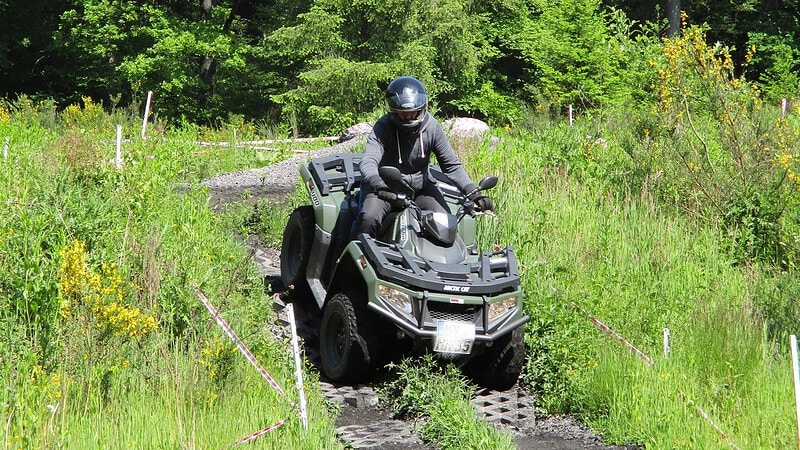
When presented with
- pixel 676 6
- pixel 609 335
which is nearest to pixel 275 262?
pixel 609 335

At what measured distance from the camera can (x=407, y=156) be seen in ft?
30.4

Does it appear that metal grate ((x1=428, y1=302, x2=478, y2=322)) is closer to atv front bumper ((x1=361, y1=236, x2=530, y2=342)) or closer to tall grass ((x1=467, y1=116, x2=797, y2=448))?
atv front bumper ((x1=361, y1=236, x2=530, y2=342))

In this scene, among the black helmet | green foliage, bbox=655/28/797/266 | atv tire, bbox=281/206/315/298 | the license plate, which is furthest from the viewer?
green foliage, bbox=655/28/797/266

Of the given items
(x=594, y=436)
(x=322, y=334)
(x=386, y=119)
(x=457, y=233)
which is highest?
(x=386, y=119)

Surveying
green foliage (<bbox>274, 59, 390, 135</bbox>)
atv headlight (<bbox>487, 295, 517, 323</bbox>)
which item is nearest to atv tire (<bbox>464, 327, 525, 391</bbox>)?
atv headlight (<bbox>487, 295, 517, 323</bbox>)

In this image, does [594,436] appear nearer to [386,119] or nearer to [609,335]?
[609,335]

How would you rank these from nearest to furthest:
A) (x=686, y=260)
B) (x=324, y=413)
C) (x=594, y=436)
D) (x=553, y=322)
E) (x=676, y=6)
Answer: (x=324, y=413)
(x=594, y=436)
(x=553, y=322)
(x=686, y=260)
(x=676, y=6)

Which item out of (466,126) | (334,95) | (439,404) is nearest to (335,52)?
(334,95)

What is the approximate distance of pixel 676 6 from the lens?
107 feet

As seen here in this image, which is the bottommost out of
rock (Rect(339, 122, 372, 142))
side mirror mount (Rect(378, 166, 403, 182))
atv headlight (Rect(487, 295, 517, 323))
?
atv headlight (Rect(487, 295, 517, 323))

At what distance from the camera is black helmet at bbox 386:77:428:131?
886cm

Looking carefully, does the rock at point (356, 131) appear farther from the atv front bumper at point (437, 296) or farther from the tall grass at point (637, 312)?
the atv front bumper at point (437, 296)

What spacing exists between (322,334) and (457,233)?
1.35 metres

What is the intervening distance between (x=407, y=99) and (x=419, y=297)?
1.73 metres
